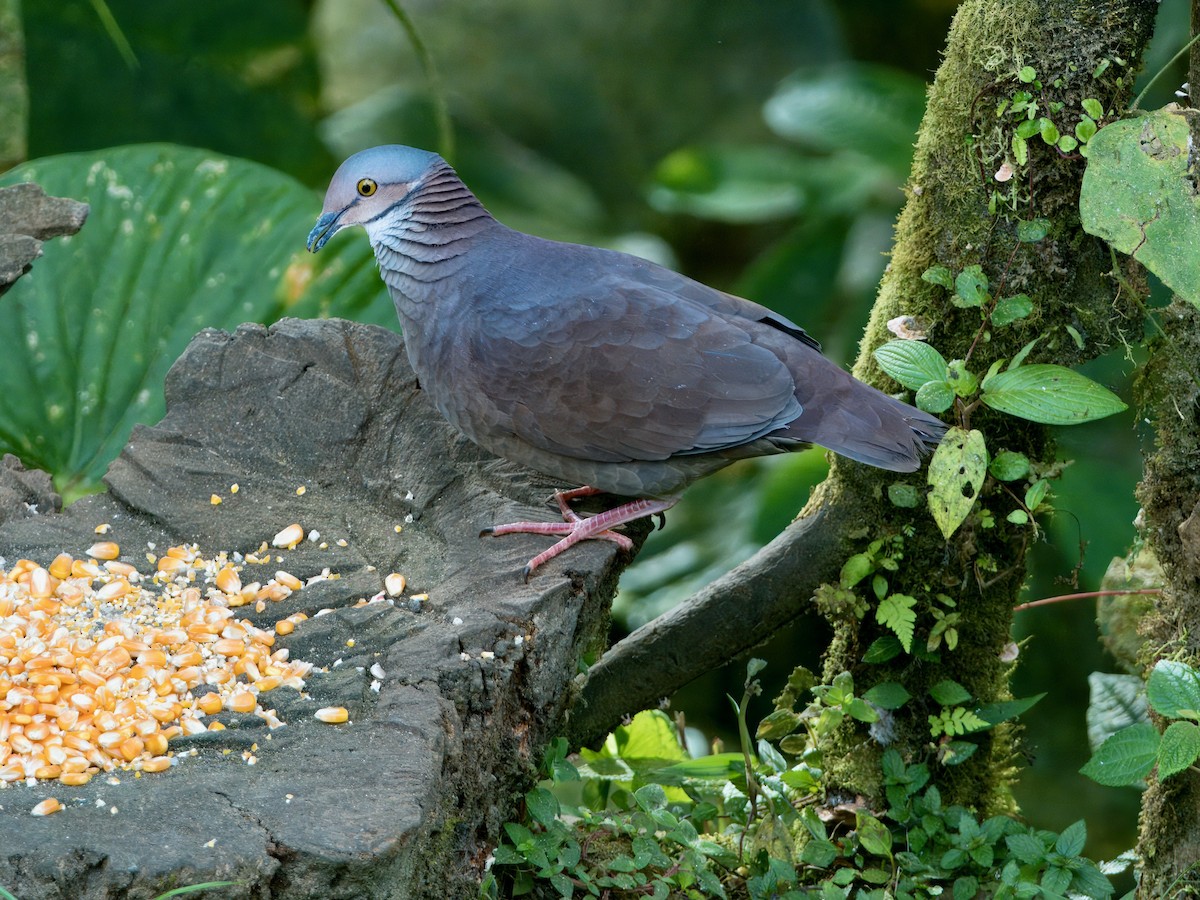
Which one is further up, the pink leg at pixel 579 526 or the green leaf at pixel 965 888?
the pink leg at pixel 579 526

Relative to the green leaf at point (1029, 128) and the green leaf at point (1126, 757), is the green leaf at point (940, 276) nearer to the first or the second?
the green leaf at point (1029, 128)

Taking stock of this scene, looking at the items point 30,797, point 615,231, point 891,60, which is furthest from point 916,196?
point 891,60

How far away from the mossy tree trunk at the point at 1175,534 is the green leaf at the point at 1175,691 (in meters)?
0.26

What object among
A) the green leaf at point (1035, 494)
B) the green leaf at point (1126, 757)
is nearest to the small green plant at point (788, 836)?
the green leaf at point (1126, 757)

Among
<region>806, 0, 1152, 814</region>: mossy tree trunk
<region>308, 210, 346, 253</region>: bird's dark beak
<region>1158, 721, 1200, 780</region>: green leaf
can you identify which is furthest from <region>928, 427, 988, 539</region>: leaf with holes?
<region>308, 210, 346, 253</region>: bird's dark beak

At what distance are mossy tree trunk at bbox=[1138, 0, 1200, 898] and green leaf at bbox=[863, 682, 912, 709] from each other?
0.52 metres

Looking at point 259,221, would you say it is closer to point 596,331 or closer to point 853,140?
point 596,331

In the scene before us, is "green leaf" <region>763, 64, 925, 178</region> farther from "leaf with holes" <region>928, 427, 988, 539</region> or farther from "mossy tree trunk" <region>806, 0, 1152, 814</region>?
"leaf with holes" <region>928, 427, 988, 539</region>

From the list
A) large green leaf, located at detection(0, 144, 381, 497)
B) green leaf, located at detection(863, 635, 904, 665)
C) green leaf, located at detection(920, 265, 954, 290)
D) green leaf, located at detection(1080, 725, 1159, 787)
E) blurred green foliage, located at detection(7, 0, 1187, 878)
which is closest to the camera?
green leaf, located at detection(1080, 725, 1159, 787)

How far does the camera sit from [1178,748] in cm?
202

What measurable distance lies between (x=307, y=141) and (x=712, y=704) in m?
3.08

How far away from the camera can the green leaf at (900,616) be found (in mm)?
2500

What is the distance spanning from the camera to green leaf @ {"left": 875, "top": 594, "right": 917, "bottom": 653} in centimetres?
250

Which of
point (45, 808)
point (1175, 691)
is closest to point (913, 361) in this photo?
point (1175, 691)
